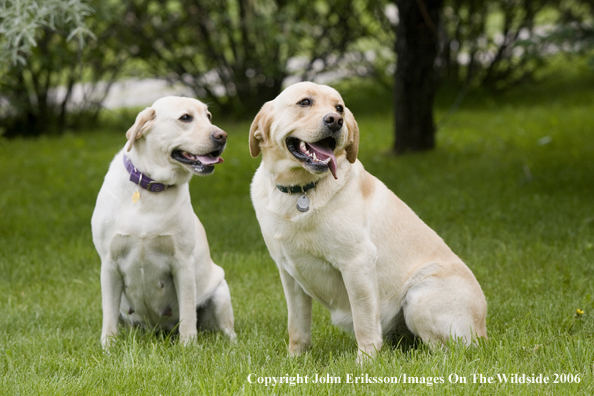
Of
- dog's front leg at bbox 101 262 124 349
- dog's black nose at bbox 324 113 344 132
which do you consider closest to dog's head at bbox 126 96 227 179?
dog's front leg at bbox 101 262 124 349

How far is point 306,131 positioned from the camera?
338 cm

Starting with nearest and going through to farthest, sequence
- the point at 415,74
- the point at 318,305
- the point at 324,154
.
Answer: the point at 324,154, the point at 318,305, the point at 415,74

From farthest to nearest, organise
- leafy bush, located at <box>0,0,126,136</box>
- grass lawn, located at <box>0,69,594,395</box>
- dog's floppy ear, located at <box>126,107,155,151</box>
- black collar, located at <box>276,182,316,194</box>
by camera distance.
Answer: leafy bush, located at <box>0,0,126,136</box> → dog's floppy ear, located at <box>126,107,155,151</box> → black collar, located at <box>276,182,316,194</box> → grass lawn, located at <box>0,69,594,395</box>

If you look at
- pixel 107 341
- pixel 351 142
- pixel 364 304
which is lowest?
pixel 107 341

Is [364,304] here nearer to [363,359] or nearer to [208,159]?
[363,359]

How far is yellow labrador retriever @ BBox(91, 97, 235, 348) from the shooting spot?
157 inches

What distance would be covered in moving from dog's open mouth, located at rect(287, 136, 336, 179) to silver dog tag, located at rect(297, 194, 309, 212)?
0.69ft

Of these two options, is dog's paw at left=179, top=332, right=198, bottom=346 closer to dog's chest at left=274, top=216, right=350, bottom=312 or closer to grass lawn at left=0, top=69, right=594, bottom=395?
grass lawn at left=0, top=69, right=594, bottom=395

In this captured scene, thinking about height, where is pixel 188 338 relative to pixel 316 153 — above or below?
below

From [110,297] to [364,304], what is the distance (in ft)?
5.38

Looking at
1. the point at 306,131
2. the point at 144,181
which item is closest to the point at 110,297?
the point at 144,181

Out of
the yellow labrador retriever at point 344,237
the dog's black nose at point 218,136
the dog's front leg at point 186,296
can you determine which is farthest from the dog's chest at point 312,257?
the dog's black nose at point 218,136

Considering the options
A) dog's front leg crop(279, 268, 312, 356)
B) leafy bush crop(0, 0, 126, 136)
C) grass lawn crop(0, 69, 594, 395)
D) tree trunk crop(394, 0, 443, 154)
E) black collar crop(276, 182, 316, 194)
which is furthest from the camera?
leafy bush crop(0, 0, 126, 136)

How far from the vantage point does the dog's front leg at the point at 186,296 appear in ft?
13.4
